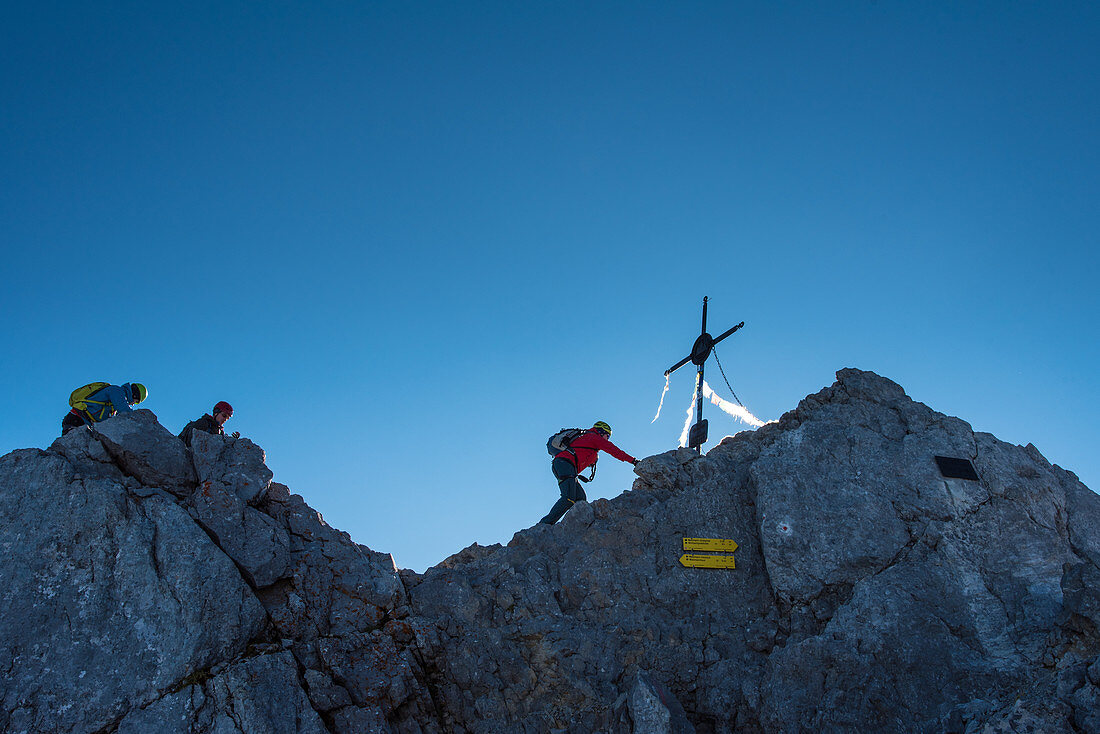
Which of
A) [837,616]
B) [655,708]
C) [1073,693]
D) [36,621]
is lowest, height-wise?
[1073,693]

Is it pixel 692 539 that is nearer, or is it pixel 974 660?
pixel 974 660

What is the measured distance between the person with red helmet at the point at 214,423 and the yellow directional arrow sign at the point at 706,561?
8763mm

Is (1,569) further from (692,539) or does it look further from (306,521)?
(692,539)

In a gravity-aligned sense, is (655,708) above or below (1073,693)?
above

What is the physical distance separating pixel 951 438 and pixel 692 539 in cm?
553

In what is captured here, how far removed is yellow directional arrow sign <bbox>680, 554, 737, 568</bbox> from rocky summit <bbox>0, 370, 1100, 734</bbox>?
6 centimetres

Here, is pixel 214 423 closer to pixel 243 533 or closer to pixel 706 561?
pixel 243 533

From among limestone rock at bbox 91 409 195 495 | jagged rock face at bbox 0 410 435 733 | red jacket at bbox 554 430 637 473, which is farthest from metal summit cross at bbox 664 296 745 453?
limestone rock at bbox 91 409 195 495

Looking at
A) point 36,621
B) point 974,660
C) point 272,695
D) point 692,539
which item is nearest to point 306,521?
point 272,695

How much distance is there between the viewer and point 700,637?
492 inches

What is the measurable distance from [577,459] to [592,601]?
4.03 meters

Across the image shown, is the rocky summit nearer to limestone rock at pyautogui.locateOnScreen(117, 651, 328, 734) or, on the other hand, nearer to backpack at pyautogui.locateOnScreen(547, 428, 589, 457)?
limestone rock at pyautogui.locateOnScreen(117, 651, 328, 734)

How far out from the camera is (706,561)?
44.4ft

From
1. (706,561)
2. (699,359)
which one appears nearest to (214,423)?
(706,561)
